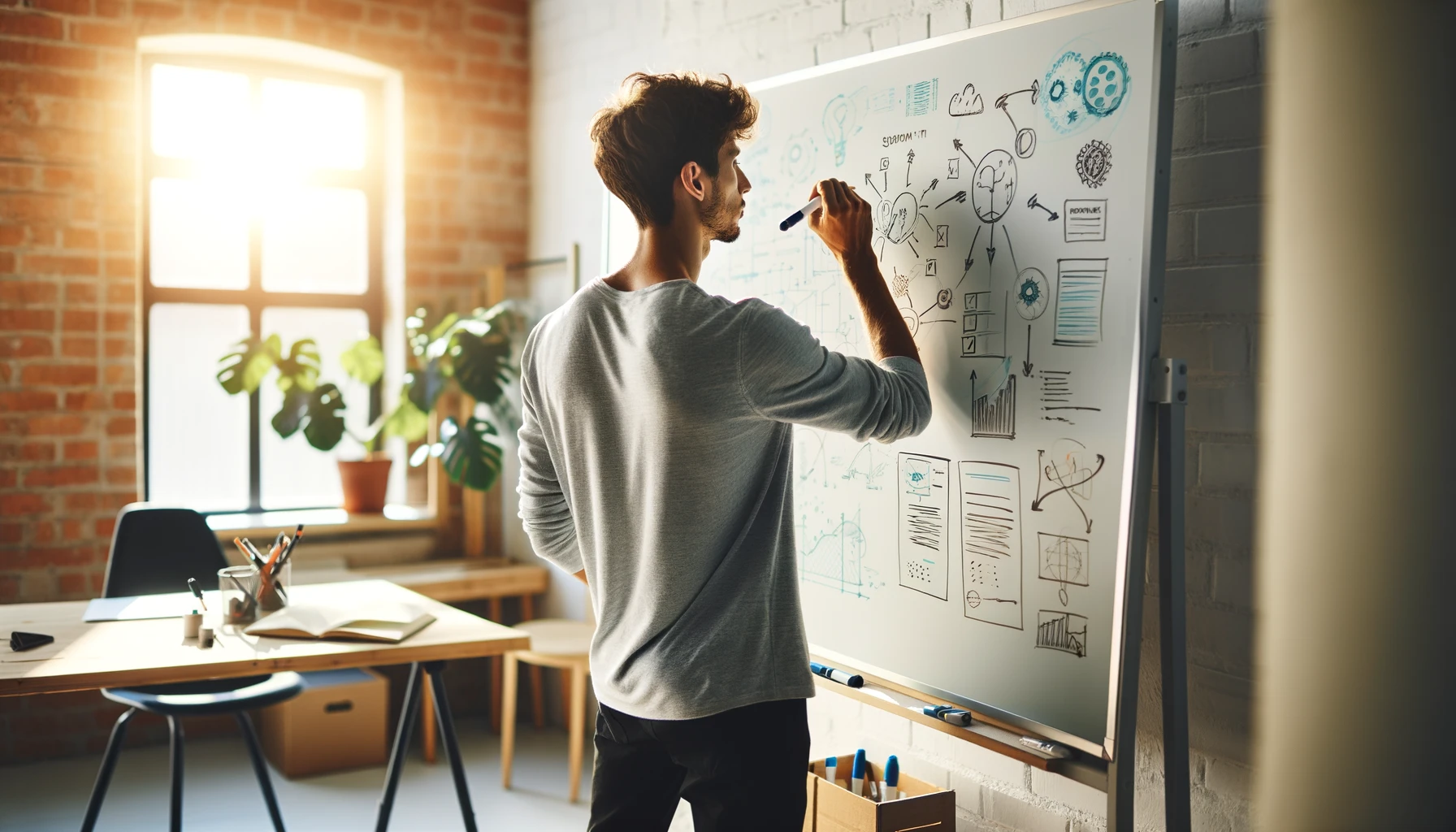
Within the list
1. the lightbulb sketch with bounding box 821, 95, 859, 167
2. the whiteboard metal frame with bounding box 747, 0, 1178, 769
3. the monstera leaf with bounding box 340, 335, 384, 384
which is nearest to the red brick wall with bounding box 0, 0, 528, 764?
the monstera leaf with bounding box 340, 335, 384, 384

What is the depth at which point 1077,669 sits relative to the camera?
1465 millimetres

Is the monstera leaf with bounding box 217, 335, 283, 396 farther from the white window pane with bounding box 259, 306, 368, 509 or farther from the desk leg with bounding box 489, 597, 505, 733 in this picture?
the desk leg with bounding box 489, 597, 505, 733

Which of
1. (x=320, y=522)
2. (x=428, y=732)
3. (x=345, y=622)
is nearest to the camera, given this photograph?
(x=345, y=622)

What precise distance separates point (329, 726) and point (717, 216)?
2.63 metres

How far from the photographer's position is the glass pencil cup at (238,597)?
2.18m

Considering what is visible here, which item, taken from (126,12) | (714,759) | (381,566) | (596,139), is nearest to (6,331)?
(126,12)

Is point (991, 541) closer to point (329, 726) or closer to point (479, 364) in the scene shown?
point (479, 364)

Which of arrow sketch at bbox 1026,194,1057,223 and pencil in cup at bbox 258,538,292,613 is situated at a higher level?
arrow sketch at bbox 1026,194,1057,223

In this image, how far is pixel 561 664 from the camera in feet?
10.5

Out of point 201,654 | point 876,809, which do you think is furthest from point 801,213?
point 201,654

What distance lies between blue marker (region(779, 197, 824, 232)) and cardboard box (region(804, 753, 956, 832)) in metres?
0.89

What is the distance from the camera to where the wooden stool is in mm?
3199

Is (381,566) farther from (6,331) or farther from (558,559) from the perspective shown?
(558,559)

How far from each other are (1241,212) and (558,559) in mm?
1130
